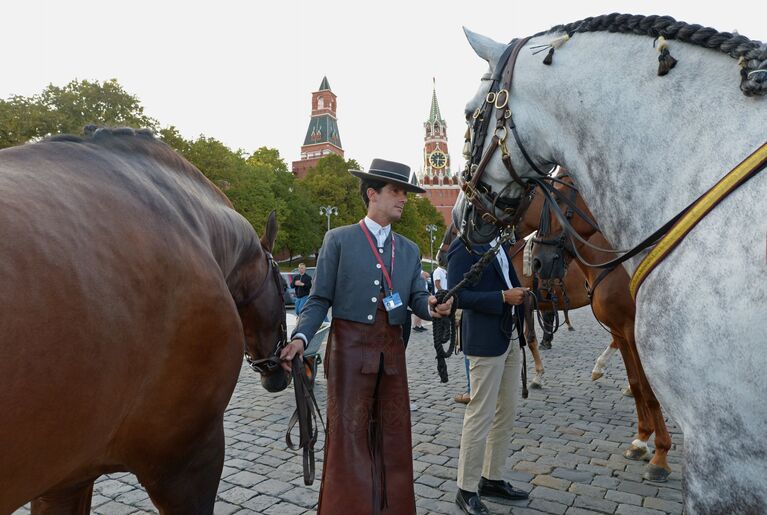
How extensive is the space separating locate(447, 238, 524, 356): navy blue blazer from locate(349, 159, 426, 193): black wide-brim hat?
34.0 inches

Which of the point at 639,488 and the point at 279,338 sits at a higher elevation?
the point at 279,338

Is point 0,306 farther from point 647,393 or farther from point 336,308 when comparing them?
point 647,393

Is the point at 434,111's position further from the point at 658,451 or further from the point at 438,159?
the point at 658,451

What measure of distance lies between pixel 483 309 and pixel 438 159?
387ft

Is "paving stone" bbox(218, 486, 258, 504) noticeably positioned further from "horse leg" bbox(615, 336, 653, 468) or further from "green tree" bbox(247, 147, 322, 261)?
"green tree" bbox(247, 147, 322, 261)

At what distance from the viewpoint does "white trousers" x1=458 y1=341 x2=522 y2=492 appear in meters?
3.73

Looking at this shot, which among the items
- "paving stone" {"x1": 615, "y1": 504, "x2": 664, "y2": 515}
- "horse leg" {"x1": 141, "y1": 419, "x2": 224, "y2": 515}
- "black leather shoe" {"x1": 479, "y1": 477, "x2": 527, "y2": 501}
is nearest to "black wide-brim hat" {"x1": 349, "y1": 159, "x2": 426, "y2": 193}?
"horse leg" {"x1": 141, "y1": 419, "x2": 224, "y2": 515}

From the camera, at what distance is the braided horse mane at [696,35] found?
162 centimetres

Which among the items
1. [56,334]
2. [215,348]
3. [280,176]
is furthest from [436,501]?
[280,176]

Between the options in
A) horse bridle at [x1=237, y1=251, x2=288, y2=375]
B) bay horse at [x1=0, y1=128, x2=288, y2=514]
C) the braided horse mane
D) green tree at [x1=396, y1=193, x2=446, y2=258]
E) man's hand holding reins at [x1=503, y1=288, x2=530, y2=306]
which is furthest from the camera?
green tree at [x1=396, y1=193, x2=446, y2=258]

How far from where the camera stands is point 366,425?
313 centimetres

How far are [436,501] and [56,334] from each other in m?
3.34

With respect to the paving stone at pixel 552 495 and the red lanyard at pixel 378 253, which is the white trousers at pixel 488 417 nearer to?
the paving stone at pixel 552 495

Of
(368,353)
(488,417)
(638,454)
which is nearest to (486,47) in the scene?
(368,353)
